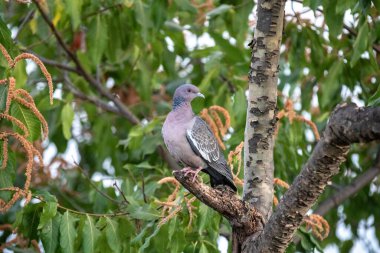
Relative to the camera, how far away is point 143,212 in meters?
5.08

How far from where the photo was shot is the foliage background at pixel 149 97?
16.6ft

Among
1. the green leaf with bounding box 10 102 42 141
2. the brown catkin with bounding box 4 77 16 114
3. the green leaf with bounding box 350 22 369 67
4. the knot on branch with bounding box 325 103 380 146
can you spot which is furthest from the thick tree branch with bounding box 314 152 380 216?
the knot on branch with bounding box 325 103 380 146

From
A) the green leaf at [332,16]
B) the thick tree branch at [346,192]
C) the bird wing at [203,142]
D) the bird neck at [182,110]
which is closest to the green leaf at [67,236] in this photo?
the bird wing at [203,142]

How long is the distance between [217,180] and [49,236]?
45.3 inches

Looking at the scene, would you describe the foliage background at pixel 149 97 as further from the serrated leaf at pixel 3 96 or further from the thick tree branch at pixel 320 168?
the thick tree branch at pixel 320 168

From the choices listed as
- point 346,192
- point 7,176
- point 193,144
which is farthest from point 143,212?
point 346,192

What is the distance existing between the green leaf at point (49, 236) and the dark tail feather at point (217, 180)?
3.49 feet

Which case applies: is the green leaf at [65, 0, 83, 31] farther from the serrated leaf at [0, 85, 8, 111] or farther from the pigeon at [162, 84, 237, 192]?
the serrated leaf at [0, 85, 8, 111]

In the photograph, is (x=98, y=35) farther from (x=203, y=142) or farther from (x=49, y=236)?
(x=49, y=236)

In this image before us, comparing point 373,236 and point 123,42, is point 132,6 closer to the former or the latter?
point 123,42

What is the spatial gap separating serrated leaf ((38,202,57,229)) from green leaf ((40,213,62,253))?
44 mm

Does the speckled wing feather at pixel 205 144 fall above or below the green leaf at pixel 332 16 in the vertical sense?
below

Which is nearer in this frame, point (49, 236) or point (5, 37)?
point (5, 37)

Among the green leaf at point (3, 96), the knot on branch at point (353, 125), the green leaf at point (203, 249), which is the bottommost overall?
the green leaf at point (203, 249)
